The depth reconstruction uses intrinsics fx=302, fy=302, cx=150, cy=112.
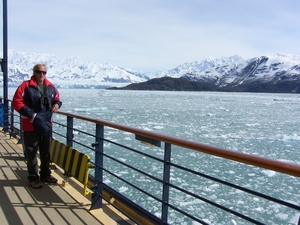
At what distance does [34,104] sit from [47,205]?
3.55ft

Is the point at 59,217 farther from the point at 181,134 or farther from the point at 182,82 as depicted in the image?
the point at 182,82

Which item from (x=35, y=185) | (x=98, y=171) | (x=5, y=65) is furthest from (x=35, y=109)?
(x=5, y=65)

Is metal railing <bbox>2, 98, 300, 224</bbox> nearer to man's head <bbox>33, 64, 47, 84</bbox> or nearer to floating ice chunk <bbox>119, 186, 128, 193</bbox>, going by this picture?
floating ice chunk <bbox>119, 186, 128, 193</bbox>

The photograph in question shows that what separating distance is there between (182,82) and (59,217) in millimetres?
152334

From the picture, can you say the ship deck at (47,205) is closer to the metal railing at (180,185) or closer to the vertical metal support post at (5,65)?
the metal railing at (180,185)

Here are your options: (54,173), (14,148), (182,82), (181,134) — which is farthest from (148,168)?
(182,82)

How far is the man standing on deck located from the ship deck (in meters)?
0.21

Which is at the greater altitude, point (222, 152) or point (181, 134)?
point (222, 152)

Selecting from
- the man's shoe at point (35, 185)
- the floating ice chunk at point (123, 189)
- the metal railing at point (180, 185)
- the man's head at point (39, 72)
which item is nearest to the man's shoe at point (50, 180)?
the man's shoe at point (35, 185)

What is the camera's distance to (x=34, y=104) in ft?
10.8

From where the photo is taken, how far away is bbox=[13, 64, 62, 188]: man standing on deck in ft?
10.5

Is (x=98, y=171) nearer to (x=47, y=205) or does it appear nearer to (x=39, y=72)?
(x=47, y=205)

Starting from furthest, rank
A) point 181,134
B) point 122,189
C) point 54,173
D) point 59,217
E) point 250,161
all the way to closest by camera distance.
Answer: point 181,134, point 122,189, point 54,173, point 59,217, point 250,161

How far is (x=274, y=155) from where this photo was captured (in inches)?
403
